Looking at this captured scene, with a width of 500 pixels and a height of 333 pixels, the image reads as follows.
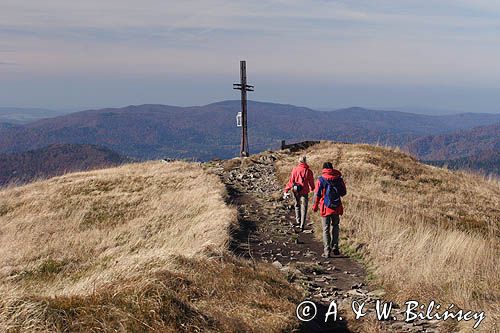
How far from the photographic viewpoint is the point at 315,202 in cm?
1278

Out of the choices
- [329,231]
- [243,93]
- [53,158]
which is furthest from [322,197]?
[53,158]

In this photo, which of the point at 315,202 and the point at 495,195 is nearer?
the point at 315,202

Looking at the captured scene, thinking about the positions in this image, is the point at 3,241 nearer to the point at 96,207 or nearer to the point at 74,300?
the point at 96,207

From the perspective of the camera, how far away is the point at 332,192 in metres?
12.4

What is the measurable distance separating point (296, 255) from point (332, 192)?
1895 millimetres

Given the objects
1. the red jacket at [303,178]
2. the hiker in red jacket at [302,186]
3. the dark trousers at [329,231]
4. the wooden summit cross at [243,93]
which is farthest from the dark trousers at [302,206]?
the wooden summit cross at [243,93]

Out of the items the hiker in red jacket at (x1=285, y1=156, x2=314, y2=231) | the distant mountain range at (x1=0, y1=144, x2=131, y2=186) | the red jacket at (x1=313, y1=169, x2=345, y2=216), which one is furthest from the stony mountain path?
the distant mountain range at (x1=0, y1=144, x2=131, y2=186)

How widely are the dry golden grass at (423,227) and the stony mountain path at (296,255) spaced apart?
1.99 feet

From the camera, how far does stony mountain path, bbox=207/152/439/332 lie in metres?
8.39

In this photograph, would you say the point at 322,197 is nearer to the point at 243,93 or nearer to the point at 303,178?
the point at 303,178

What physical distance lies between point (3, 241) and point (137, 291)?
1356 cm

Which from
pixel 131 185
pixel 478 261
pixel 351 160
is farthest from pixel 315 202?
pixel 351 160

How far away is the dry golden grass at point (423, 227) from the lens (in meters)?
8.85

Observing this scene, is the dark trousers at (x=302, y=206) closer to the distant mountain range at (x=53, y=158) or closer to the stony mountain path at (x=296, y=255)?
the stony mountain path at (x=296, y=255)
